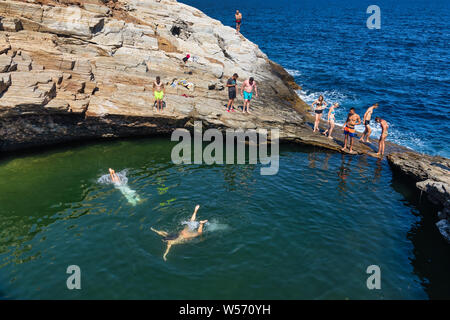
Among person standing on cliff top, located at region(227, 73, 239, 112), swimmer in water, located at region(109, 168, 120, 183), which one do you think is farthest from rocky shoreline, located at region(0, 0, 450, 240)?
swimmer in water, located at region(109, 168, 120, 183)

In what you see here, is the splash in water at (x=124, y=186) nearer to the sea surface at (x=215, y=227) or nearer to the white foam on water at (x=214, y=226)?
the sea surface at (x=215, y=227)

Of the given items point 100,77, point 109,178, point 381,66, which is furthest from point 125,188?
point 381,66

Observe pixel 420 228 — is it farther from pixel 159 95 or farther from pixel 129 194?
pixel 159 95

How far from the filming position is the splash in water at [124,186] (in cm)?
1739

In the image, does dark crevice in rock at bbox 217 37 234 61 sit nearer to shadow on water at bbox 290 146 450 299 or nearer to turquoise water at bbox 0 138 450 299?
shadow on water at bbox 290 146 450 299

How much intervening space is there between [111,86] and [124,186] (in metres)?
9.59

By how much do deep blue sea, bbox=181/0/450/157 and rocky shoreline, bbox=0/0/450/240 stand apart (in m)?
7.47

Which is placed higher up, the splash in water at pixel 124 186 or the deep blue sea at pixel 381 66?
the deep blue sea at pixel 381 66

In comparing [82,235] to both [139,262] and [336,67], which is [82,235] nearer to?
[139,262]

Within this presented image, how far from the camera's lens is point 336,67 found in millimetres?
51375

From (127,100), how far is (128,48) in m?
7.40

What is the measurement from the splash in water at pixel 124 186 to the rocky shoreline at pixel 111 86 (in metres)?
5.24

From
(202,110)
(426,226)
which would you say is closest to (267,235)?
(426,226)

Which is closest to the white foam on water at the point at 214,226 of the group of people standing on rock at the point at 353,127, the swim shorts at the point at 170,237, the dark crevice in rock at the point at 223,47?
the swim shorts at the point at 170,237
